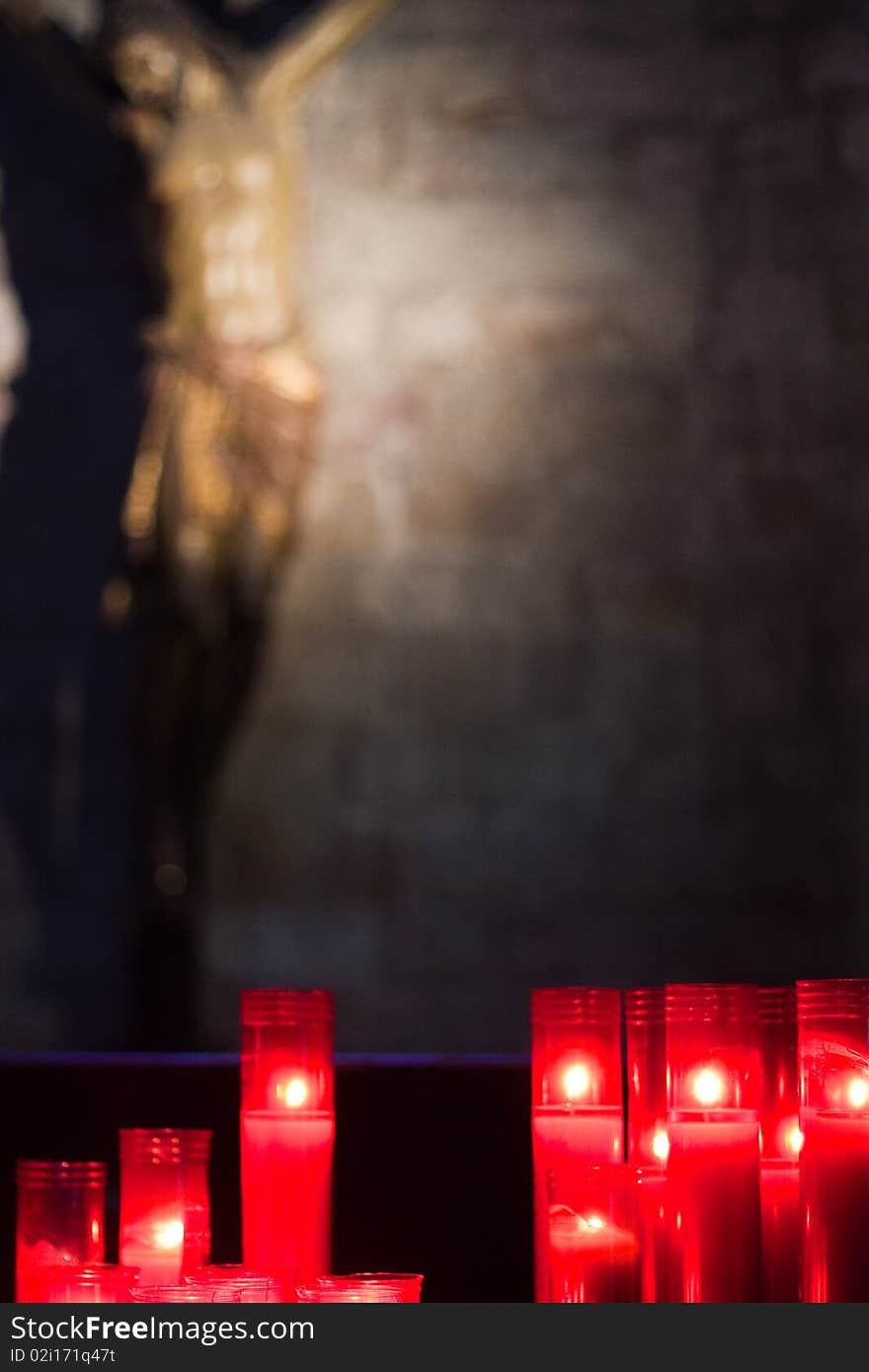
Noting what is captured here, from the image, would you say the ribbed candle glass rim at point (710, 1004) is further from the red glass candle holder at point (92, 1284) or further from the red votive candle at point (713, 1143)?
the red glass candle holder at point (92, 1284)

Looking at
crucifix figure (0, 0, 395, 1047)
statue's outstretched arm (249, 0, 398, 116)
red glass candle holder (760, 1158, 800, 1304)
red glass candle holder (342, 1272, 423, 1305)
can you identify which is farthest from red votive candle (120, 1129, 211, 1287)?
statue's outstretched arm (249, 0, 398, 116)

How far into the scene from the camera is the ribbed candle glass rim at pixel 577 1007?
160cm

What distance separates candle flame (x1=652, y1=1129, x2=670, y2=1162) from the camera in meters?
1.60

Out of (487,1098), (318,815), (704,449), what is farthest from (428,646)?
(487,1098)

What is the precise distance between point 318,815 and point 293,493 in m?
0.67

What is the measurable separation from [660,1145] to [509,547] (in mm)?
2443

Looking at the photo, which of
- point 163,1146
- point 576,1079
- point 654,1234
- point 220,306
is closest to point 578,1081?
point 576,1079

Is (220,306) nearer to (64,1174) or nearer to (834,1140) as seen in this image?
(64,1174)

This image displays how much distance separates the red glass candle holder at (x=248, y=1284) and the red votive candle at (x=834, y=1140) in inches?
15.7

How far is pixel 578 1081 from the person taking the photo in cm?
159

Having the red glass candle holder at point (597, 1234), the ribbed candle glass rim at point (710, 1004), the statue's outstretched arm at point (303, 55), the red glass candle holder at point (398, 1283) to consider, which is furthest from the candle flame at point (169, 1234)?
the statue's outstretched arm at point (303, 55)

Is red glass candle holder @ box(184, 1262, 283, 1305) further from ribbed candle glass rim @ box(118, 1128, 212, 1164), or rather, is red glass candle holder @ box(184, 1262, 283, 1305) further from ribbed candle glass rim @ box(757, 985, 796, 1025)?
ribbed candle glass rim @ box(757, 985, 796, 1025)

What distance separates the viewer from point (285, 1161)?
1.62m

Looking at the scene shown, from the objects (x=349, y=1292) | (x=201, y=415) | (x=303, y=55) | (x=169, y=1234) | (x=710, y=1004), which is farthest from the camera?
(x=303, y=55)
